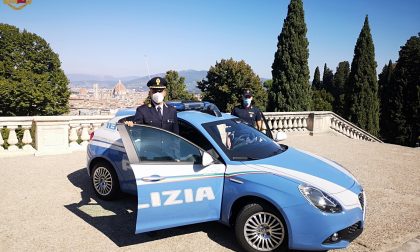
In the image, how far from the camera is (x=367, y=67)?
27812 millimetres

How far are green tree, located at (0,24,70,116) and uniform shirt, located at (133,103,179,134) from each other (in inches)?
1358

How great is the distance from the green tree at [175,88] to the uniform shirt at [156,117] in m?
53.7

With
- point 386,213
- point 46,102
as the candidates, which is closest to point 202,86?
point 46,102

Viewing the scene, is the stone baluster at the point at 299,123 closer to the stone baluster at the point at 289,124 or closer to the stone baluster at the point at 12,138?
the stone baluster at the point at 289,124

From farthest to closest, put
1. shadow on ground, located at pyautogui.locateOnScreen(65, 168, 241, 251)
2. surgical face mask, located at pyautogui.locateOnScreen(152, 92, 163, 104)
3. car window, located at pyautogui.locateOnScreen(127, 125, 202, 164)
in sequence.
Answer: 1. surgical face mask, located at pyautogui.locateOnScreen(152, 92, 163, 104)
2. shadow on ground, located at pyautogui.locateOnScreen(65, 168, 241, 251)
3. car window, located at pyautogui.locateOnScreen(127, 125, 202, 164)

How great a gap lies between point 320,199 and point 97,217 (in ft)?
10.7

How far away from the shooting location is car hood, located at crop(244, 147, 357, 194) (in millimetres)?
3729

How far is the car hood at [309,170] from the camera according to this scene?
373cm

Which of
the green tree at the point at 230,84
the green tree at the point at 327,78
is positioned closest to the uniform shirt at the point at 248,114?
the green tree at the point at 230,84

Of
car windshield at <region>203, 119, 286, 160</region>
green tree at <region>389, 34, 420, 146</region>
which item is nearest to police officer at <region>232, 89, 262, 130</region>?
car windshield at <region>203, 119, 286, 160</region>

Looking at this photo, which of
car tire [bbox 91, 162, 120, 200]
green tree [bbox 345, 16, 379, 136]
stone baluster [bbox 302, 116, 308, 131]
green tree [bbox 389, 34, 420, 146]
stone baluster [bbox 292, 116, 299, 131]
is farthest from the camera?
green tree [bbox 389, 34, 420, 146]

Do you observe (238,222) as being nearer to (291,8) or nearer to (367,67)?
(291,8)

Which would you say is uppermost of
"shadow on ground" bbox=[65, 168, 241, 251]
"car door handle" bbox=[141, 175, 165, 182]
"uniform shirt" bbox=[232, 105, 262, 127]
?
"uniform shirt" bbox=[232, 105, 262, 127]

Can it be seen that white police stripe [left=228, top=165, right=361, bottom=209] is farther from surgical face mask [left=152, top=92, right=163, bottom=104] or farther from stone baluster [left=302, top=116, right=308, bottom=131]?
stone baluster [left=302, top=116, right=308, bottom=131]
